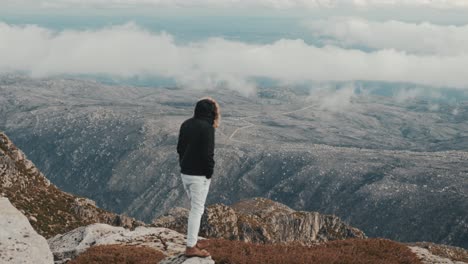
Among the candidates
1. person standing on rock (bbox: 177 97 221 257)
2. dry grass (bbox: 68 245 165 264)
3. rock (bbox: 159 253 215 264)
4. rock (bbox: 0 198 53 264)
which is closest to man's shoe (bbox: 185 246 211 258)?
person standing on rock (bbox: 177 97 221 257)

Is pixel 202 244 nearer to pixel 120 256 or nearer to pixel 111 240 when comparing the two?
pixel 120 256

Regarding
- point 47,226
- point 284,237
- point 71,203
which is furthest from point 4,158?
point 284,237

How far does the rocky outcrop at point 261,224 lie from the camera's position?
122 meters

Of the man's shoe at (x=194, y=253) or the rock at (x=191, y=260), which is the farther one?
the man's shoe at (x=194, y=253)

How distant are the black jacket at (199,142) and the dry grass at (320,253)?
4322 millimetres

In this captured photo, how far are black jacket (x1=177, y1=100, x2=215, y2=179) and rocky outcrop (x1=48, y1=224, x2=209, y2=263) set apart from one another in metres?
9.03

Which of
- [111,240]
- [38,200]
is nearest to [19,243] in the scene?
[111,240]

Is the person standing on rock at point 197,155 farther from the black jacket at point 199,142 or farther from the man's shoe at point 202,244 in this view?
the man's shoe at point 202,244

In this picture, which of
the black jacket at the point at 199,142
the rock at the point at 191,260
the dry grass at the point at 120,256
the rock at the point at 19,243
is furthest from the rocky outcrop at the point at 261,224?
the black jacket at the point at 199,142

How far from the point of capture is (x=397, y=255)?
78.7ft

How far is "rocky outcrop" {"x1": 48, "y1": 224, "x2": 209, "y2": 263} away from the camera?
29000 mm

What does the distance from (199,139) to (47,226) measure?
58.5 m

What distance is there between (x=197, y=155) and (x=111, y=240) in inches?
553

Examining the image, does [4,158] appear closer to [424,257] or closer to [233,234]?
[233,234]
